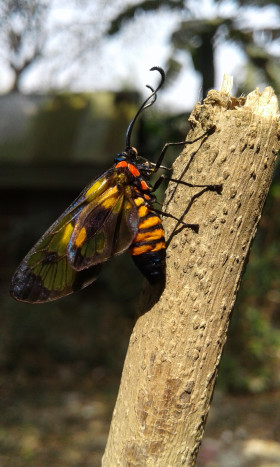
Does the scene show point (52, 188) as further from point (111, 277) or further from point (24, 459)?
point (24, 459)

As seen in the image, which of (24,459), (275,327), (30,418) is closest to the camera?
(24,459)

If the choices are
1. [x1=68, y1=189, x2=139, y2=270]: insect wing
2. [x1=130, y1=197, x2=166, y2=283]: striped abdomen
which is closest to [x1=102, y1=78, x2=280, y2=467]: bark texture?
[x1=130, y1=197, x2=166, y2=283]: striped abdomen

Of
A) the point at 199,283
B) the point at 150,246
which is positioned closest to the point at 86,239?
the point at 150,246

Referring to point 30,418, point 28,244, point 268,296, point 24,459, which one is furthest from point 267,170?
point 28,244

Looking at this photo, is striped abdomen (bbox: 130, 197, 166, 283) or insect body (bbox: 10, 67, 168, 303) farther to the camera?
insect body (bbox: 10, 67, 168, 303)

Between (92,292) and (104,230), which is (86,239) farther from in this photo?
(92,292)

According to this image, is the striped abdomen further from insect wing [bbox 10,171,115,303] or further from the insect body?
insect wing [bbox 10,171,115,303]

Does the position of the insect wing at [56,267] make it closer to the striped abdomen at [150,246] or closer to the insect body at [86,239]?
the insect body at [86,239]
